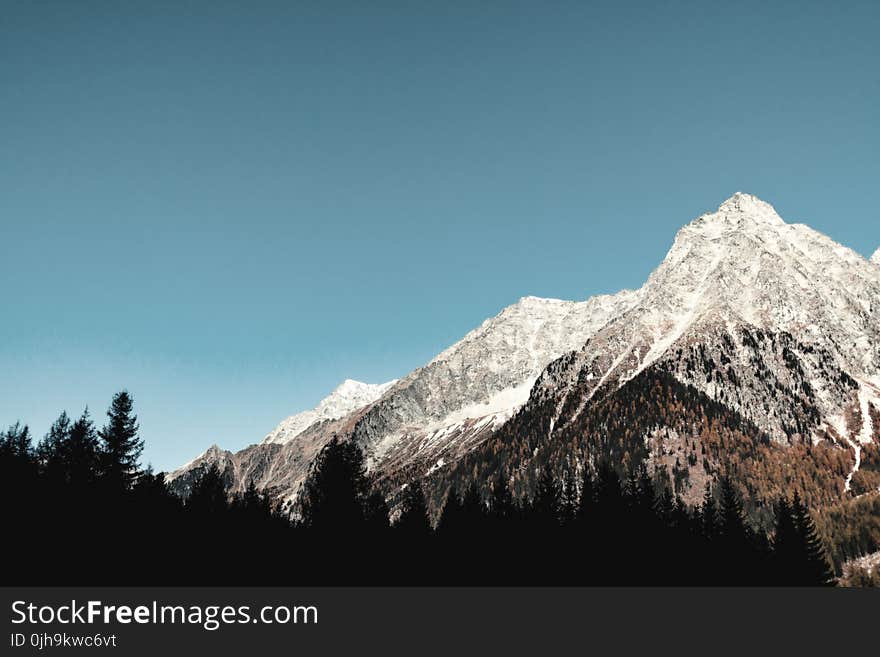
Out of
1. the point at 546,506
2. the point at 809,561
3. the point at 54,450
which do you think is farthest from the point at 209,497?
the point at 809,561

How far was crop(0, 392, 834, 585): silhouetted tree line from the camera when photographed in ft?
124

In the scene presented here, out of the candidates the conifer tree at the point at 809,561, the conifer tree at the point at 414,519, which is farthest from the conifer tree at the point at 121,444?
the conifer tree at the point at 809,561

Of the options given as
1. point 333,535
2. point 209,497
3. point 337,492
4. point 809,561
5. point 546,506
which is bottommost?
point 809,561

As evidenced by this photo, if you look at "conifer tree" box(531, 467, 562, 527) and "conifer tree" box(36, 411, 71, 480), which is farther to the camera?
"conifer tree" box(531, 467, 562, 527)

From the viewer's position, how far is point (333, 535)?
52156 millimetres

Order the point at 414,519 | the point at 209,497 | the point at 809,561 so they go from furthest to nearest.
Result: the point at 209,497 → the point at 809,561 → the point at 414,519

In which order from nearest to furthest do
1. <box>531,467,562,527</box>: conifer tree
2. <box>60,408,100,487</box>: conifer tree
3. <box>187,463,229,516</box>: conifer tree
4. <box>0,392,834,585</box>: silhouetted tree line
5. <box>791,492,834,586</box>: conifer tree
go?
<box>0,392,834,585</box>: silhouetted tree line
<box>60,408,100,487</box>: conifer tree
<box>187,463,229,516</box>: conifer tree
<box>791,492,834,586</box>: conifer tree
<box>531,467,562,527</box>: conifer tree

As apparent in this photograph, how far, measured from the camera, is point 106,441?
54.0 metres

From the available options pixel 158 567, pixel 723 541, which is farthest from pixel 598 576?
pixel 158 567

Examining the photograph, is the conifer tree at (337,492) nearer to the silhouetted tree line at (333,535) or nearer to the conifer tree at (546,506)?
the silhouetted tree line at (333,535)

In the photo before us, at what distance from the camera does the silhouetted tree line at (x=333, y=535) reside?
37.7m

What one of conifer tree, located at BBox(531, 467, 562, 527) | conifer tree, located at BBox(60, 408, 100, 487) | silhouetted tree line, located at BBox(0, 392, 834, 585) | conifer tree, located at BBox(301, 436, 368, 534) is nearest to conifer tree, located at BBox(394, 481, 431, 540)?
silhouetted tree line, located at BBox(0, 392, 834, 585)

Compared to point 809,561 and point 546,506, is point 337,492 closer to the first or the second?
point 546,506

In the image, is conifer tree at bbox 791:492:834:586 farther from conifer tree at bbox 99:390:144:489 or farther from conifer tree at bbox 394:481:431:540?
conifer tree at bbox 99:390:144:489
